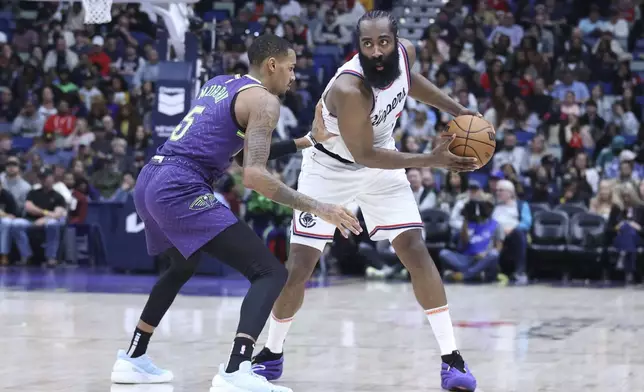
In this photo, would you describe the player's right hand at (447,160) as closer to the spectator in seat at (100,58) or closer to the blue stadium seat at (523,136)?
the blue stadium seat at (523,136)

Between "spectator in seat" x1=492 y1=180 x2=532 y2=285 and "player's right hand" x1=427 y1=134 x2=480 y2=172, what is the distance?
7892mm

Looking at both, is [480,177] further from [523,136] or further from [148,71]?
[148,71]

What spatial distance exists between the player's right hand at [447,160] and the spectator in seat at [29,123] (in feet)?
43.5

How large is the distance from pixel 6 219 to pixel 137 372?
9758 mm

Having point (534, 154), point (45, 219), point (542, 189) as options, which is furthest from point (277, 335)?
point (534, 154)

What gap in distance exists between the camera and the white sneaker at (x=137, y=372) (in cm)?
591

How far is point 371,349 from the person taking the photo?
732cm

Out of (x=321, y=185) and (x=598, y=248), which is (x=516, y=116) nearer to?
(x=598, y=248)

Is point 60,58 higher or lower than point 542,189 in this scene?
higher

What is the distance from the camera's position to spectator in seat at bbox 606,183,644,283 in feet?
43.9

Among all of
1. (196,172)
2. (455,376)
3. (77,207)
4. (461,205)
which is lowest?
(77,207)

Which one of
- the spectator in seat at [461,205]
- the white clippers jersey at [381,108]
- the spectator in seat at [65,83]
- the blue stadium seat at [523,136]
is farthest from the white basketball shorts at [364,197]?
the spectator in seat at [65,83]

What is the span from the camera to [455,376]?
5.80 meters

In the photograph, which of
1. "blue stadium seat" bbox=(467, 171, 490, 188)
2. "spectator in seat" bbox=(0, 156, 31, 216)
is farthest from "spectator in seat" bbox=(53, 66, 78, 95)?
"blue stadium seat" bbox=(467, 171, 490, 188)
